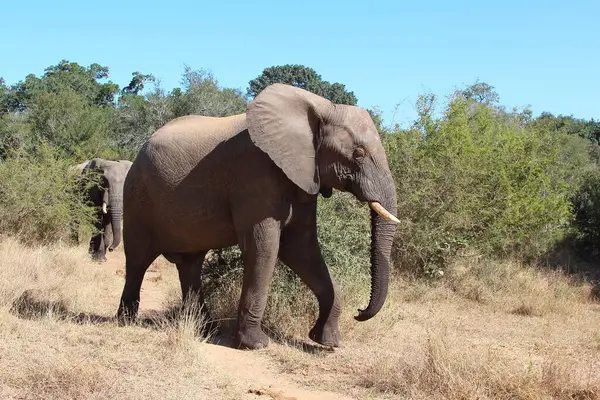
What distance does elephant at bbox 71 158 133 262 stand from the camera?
49.8ft

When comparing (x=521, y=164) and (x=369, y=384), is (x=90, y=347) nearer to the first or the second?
(x=369, y=384)

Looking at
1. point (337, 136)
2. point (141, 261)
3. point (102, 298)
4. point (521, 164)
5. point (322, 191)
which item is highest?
point (521, 164)

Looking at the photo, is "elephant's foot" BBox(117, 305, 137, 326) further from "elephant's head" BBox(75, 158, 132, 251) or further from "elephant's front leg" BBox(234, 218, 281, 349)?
"elephant's head" BBox(75, 158, 132, 251)

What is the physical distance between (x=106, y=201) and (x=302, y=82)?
34.0 m

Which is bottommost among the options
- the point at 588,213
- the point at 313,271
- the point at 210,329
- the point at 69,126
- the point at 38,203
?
the point at 210,329

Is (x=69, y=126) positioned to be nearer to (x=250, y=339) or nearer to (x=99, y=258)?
(x=99, y=258)

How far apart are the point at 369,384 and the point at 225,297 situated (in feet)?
9.90

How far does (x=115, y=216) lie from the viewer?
15258mm

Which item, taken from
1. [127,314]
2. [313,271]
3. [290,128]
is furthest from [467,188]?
[127,314]

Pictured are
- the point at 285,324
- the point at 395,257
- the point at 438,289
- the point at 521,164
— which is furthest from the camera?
the point at 521,164

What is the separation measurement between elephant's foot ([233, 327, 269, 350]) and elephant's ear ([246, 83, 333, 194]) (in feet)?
5.14

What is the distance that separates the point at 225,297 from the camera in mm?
8602

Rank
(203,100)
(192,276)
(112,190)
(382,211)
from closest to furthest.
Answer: (382,211)
(192,276)
(112,190)
(203,100)

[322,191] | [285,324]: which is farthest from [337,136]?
[285,324]
